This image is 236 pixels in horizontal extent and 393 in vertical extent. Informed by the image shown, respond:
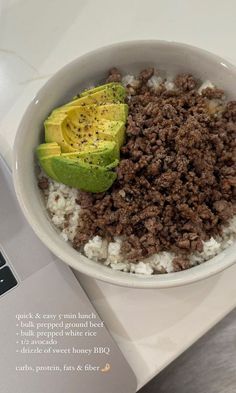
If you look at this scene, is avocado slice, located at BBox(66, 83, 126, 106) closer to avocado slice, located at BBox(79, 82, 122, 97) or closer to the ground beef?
avocado slice, located at BBox(79, 82, 122, 97)

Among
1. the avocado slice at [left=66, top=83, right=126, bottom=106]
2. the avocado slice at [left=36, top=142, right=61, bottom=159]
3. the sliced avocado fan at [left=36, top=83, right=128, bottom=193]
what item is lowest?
the avocado slice at [left=36, top=142, right=61, bottom=159]

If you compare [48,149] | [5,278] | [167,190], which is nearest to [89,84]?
[48,149]

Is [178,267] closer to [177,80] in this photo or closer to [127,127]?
[127,127]

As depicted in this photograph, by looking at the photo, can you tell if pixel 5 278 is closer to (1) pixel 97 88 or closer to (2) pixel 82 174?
(2) pixel 82 174

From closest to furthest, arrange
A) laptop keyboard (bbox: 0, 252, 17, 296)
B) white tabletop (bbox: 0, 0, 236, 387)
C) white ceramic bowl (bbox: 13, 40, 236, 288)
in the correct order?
white ceramic bowl (bbox: 13, 40, 236, 288) → laptop keyboard (bbox: 0, 252, 17, 296) → white tabletop (bbox: 0, 0, 236, 387)

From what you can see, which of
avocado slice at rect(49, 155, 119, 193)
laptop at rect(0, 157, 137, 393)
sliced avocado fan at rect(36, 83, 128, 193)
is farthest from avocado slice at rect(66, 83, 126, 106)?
laptop at rect(0, 157, 137, 393)

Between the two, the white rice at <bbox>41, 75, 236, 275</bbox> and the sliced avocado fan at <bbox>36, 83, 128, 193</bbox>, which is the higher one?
the sliced avocado fan at <bbox>36, 83, 128, 193</bbox>

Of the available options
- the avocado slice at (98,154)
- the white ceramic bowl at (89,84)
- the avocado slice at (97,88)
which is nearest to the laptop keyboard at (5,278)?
the white ceramic bowl at (89,84)
